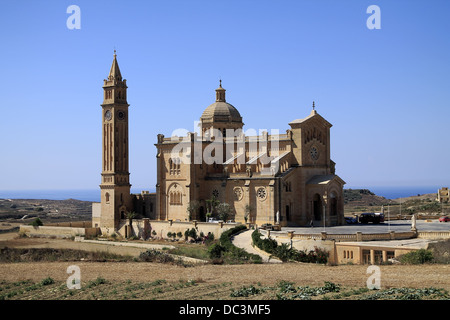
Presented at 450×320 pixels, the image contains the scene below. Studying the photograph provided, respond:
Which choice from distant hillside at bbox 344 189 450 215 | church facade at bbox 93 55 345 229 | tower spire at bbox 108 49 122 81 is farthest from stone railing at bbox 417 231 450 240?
distant hillside at bbox 344 189 450 215

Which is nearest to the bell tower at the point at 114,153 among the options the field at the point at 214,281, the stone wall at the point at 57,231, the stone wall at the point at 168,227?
the stone wall at the point at 57,231

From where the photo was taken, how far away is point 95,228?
6359cm

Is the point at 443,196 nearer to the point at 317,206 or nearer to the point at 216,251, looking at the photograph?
the point at 317,206

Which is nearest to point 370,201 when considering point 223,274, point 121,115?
point 121,115

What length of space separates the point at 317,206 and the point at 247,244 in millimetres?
13999

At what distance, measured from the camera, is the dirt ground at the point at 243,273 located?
27875mm

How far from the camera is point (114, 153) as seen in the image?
63812mm

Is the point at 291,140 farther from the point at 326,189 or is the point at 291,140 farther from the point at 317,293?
the point at 317,293

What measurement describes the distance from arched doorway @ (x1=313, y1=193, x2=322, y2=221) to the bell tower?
842 inches

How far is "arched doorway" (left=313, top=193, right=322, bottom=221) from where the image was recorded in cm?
5723

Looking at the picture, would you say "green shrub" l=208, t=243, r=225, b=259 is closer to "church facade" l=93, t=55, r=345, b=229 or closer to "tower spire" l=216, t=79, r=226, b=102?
"church facade" l=93, t=55, r=345, b=229

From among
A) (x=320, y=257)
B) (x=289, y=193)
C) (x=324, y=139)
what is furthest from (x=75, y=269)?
(x=324, y=139)

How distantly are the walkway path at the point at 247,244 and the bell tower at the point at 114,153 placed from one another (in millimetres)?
17931

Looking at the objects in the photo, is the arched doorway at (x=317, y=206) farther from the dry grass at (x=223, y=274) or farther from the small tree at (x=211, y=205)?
the dry grass at (x=223, y=274)
